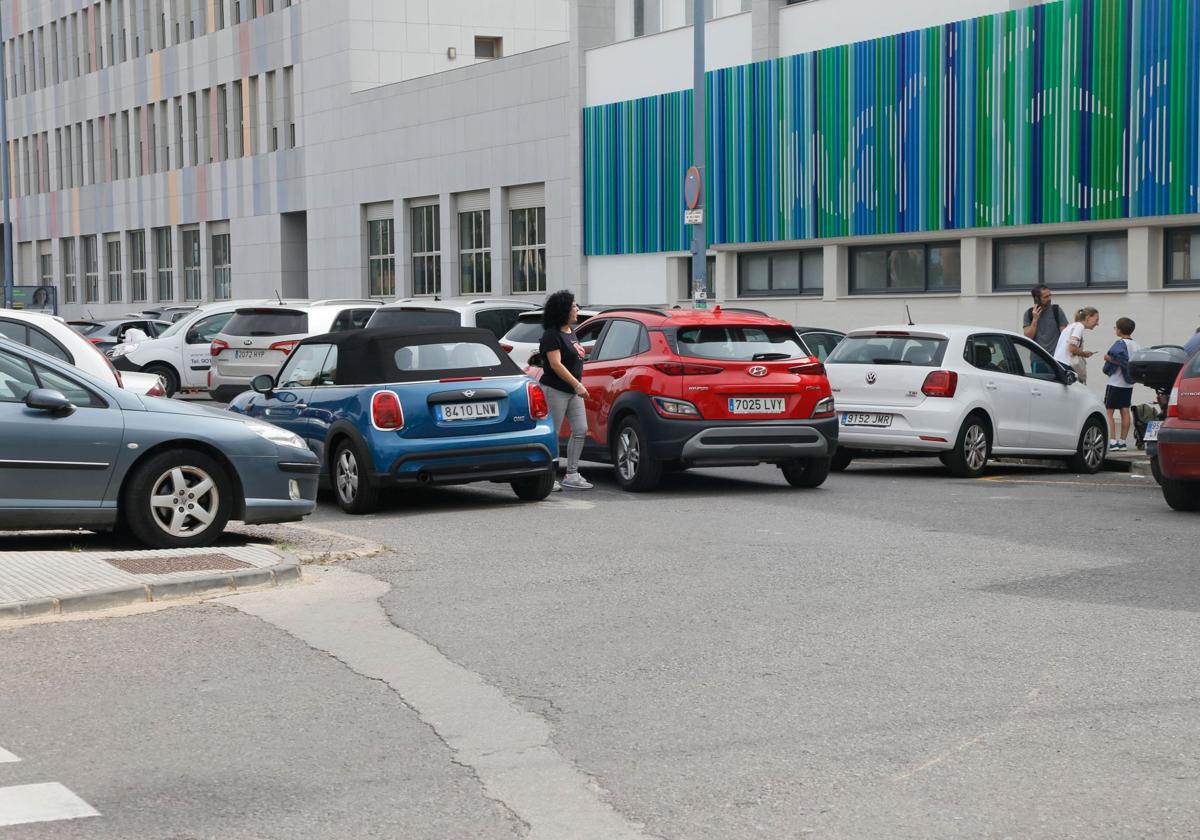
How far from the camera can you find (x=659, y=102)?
36.2 m

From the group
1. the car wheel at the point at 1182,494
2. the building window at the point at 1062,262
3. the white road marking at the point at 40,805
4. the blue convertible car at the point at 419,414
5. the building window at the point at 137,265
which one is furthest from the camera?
the building window at the point at 137,265

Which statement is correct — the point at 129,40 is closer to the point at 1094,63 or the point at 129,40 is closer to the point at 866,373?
the point at 1094,63

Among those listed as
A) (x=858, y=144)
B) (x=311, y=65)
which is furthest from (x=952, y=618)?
(x=311, y=65)

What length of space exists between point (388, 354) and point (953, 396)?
5967mm

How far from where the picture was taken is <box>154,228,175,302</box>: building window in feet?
217

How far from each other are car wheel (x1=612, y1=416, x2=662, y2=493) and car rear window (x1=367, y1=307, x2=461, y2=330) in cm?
734

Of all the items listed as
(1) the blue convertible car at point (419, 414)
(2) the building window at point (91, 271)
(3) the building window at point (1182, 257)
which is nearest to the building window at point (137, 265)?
(2) the building window at point (91, 271)

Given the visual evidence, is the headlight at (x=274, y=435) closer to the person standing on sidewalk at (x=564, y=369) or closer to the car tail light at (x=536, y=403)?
the car tail light at (x=536, y=403)

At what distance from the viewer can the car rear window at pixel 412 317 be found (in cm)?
2275

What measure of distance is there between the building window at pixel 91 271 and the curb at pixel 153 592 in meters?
66.0

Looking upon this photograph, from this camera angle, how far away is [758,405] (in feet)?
49.4

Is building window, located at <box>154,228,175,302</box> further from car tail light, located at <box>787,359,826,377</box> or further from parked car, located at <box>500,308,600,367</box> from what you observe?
car tail light, located at <box>787,359,826,377</box>

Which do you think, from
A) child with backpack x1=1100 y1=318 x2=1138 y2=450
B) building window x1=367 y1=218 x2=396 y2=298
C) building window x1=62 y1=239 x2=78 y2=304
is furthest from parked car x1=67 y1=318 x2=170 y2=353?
building window x1=62 y1=239 x2=78 y2=304

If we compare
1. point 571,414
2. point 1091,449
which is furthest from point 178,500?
point 1091,449
